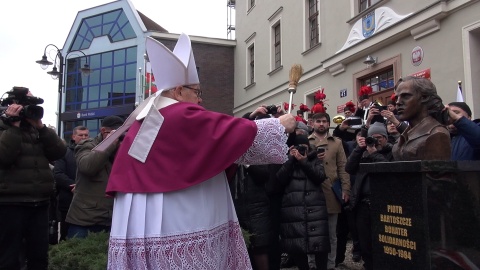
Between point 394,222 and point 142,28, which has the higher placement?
point 142,28

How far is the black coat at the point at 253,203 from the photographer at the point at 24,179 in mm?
1822

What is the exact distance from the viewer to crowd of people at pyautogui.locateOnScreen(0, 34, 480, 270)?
2.49 metres

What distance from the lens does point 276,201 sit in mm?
5395

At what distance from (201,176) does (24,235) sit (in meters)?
2.55

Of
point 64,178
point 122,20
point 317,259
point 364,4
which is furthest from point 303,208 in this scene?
point 122,20

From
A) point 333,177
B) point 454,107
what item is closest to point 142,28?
point 333,177

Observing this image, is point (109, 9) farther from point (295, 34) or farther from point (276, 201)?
point (276, 201)

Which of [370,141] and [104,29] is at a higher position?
[104,29]

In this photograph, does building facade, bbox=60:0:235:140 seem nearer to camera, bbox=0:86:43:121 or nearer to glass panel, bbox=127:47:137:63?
glass panel, bbox=127:47:137:63

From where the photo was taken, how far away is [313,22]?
15.0 metres

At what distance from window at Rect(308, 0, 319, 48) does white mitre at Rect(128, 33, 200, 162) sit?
1231 centimetres

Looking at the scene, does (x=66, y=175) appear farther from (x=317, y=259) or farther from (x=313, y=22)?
(x=313, y=22)

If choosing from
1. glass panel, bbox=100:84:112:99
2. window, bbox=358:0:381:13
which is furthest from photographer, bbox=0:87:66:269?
glass panel, bbox=100:84:112:99

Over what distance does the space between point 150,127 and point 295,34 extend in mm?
14157
